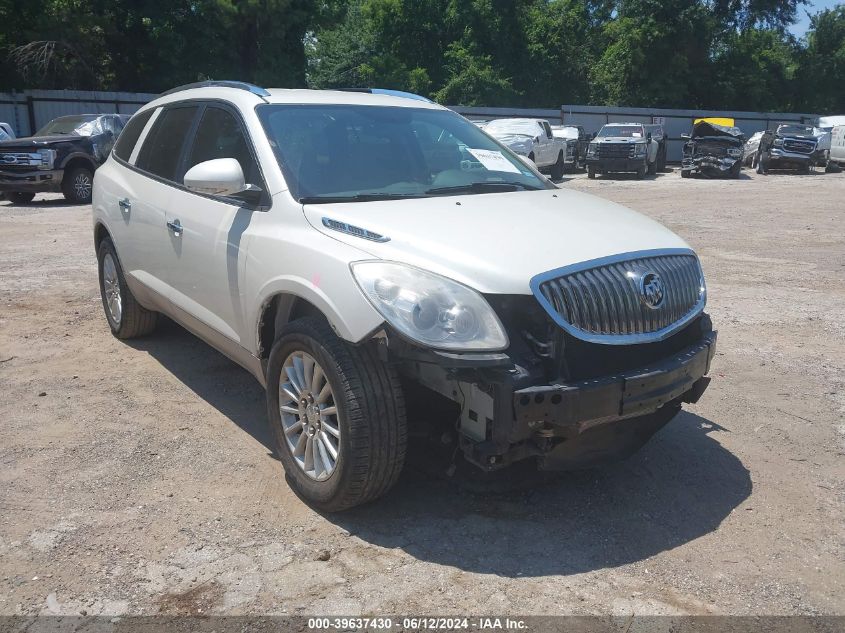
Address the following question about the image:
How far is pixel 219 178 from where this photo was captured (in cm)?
399

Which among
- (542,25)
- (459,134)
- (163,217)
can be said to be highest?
(542,25)

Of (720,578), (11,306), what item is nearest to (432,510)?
(720,578)

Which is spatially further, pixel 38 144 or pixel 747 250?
Result: pixel 38 144

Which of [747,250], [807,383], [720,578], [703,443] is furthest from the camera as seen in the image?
[747,250]

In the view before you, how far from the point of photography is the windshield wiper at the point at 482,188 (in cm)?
433

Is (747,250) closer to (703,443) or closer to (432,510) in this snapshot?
(703,443)

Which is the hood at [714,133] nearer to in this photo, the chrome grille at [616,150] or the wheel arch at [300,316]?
the chrome grille at [616,150]

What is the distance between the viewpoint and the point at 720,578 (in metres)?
3.22

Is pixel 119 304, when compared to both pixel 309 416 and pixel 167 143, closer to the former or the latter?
pixel 167 143

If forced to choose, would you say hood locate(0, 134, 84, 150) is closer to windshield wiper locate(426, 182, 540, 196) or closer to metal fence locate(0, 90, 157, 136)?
metal fence locate(0, 90, 157, 136)

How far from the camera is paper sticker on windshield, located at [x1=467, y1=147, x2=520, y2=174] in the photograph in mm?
4836

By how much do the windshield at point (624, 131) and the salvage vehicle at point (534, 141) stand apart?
1828 millimetres

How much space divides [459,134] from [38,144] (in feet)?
46.0

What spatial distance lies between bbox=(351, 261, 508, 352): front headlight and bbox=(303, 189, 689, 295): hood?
0.20 ft
